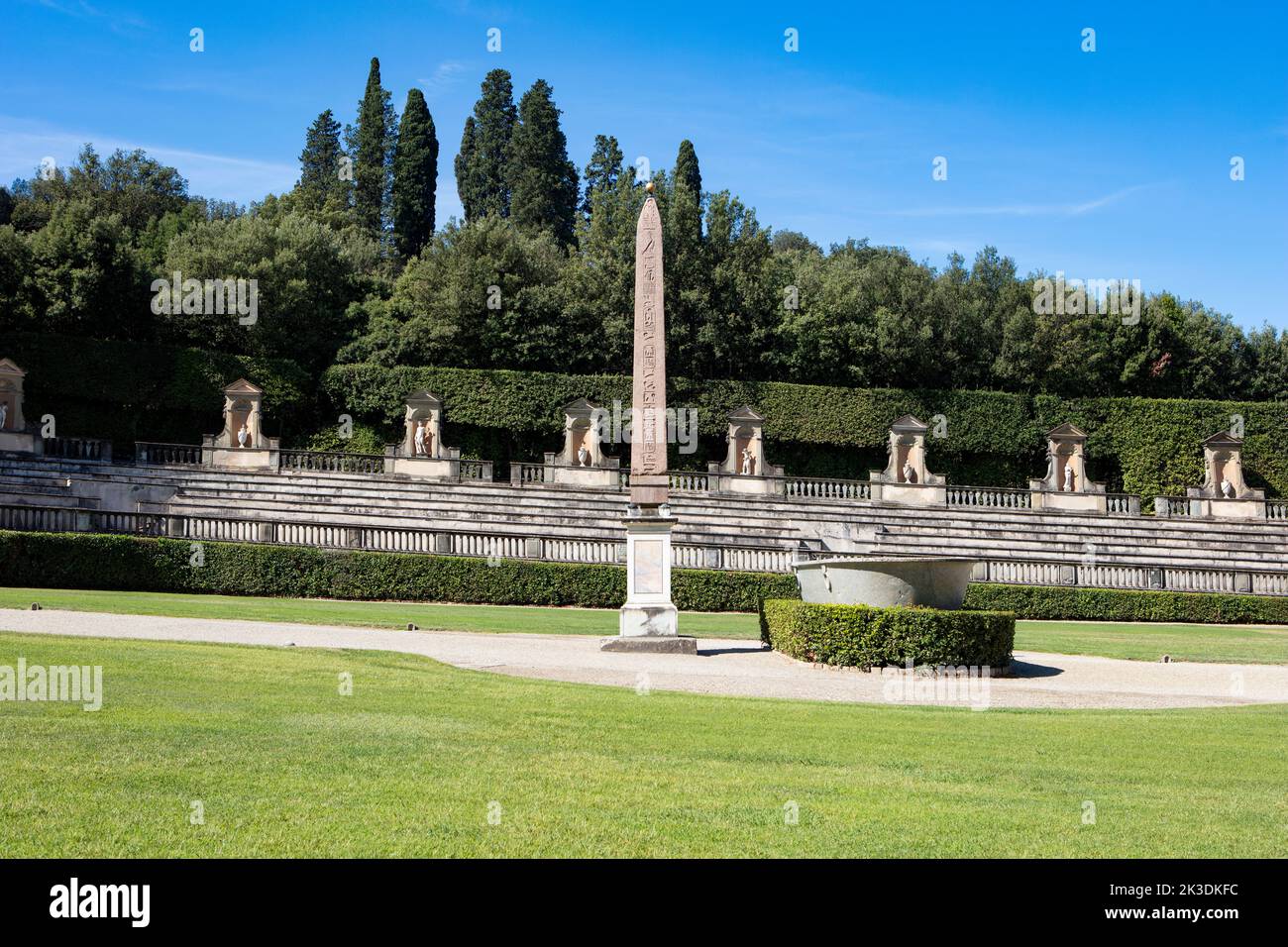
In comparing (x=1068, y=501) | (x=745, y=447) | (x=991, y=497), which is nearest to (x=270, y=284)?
(x=745, y=447)

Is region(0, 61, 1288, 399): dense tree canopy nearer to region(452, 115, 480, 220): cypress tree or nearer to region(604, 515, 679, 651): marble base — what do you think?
region(452, 115, 480, 220): cypress tree

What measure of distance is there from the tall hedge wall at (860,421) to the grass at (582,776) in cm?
3846

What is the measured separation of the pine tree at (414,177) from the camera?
6562cm

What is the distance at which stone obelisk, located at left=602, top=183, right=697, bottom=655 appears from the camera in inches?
718

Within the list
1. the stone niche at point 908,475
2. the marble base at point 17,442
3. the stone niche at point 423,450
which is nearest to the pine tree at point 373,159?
the stone niche at point 423,450

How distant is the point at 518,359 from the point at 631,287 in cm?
626

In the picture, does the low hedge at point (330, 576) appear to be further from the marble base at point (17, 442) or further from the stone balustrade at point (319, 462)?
the marble base at point (17, 442)

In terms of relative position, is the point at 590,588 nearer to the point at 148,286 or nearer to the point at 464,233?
the point at 464,233

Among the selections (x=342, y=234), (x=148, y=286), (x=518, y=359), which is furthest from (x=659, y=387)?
(x=342, y=234)

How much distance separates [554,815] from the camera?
245 inches

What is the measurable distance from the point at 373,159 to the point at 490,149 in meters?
8.88

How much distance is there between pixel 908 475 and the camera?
147 feet
